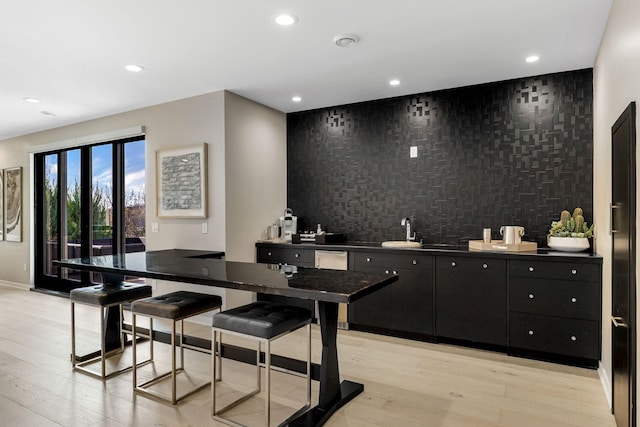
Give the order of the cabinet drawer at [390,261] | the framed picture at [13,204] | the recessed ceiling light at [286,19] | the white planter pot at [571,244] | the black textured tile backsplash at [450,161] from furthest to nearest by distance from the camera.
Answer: the framed picture at [13,204]
the cabinet drawer at [390,261]
the black textured tile backsplash at [450,161]
the white planter pot at [571,244]
the recessed ceiling light at [286,19]

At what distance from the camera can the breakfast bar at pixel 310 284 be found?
2.10 metres

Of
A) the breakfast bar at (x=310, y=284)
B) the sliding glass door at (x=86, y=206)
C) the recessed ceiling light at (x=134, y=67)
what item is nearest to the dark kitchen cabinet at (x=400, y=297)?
the breakfast bar at (x=310, y=284)

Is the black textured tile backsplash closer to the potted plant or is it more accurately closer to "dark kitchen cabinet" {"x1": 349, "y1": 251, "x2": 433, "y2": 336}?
the potted plant

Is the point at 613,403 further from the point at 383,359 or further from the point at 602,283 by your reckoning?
the point at 383,359

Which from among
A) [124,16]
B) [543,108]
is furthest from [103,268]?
[543,108]

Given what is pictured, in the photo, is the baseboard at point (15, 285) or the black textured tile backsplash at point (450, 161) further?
the baseboard at point (15, 285)

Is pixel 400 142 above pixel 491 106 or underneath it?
underneath

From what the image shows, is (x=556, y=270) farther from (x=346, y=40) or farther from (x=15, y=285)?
(x=15, y=285)

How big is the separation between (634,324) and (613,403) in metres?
1.03

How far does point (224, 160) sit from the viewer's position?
4.43m

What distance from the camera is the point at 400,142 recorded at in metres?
4.64

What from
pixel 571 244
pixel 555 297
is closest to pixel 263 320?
pixel 555 297

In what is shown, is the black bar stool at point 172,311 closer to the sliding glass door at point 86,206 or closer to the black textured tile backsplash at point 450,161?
the black textured tile backsplash at point 450,161

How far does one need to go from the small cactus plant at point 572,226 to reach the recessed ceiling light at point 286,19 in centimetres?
287
